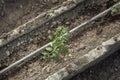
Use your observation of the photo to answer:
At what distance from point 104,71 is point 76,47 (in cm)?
58

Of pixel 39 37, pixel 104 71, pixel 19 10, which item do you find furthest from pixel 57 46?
pixel 19 10

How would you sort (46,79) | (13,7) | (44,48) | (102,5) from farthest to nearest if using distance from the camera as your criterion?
(13,7) < (102,5) < (44,48) < (46,79)

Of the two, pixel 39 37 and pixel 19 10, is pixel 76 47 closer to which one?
pixel 39 37

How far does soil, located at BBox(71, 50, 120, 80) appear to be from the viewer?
15.2 feet

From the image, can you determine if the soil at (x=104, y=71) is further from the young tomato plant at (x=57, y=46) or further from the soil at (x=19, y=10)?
the soil at (x=19, y=10)

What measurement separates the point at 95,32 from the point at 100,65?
1.78 ft

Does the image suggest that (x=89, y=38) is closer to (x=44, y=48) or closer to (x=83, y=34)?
(x=83, y=34)

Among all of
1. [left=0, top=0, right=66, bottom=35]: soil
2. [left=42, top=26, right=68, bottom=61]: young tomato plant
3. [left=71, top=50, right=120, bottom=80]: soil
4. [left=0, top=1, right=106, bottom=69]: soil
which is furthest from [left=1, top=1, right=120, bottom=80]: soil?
[left=0, top=0, right=66, bottom=35]: soil

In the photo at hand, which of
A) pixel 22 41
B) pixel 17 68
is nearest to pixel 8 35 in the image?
pixel 22 41

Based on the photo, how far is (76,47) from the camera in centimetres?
471

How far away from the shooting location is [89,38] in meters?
4.79

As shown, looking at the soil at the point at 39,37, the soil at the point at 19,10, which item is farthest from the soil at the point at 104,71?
the soil at the point at 19,10

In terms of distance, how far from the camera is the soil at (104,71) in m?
4.63

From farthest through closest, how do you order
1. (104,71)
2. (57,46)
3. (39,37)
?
1. (39,37)
2. (104,71)
3. (57,46)
